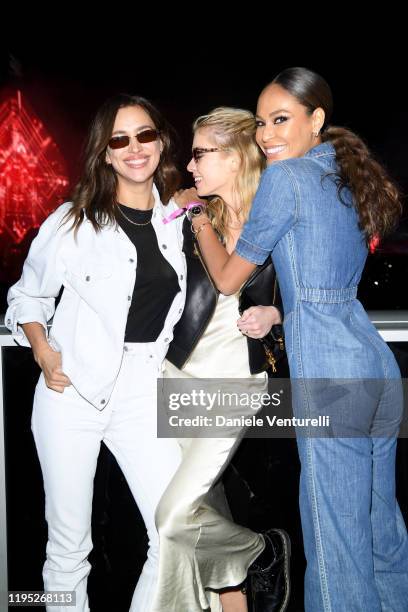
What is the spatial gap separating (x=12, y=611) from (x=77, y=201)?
1688mm

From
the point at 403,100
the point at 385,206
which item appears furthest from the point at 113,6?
the point at 385,206

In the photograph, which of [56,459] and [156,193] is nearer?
[56,459]

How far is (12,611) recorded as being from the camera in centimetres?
254

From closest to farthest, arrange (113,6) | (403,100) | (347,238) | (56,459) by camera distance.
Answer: (347,238)
(56,459)
(113,6)
(403,100)

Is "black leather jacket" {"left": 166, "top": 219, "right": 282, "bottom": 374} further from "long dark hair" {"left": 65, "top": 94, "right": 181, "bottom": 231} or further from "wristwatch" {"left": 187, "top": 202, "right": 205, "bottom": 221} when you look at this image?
"long dark hair" {"left": 65, "top": 94, "right": 181, "bottom": 231}

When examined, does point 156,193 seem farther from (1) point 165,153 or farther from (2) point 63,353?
(2) point 63,353

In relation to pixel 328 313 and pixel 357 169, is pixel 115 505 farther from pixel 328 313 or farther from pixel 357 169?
pixel 357 169

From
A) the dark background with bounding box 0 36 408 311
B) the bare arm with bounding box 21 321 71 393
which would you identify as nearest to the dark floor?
the bare arm with bounding box 21 321 71 393

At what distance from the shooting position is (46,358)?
2.16 meters

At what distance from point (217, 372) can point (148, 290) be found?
15.3 inches

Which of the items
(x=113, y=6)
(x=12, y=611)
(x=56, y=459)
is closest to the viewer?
(x=56, y=459)

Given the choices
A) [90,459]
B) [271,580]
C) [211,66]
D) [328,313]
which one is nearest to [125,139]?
[328,313]

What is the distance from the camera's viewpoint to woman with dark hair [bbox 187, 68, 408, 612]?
184 centimetres

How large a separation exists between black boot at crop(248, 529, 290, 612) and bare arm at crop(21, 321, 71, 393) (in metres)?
1.05
